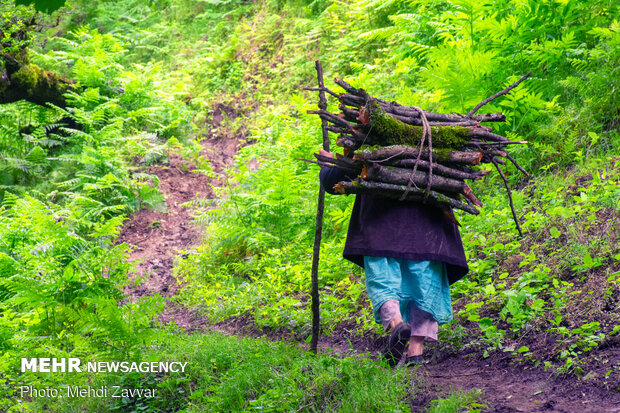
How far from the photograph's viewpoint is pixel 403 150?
13.3 ft

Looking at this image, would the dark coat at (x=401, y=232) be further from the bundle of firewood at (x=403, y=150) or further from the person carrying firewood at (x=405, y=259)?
the bundle of firewood at (x=403, y=150)

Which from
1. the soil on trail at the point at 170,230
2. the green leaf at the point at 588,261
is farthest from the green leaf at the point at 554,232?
the soil on trail at the point at 170,230

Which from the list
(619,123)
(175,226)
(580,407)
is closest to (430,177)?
(580,407)

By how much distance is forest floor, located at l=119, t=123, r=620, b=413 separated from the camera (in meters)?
3.52

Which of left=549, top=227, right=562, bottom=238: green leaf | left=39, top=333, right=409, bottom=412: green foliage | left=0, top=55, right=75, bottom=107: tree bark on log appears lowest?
left=39, top=333, right=409, bottom=412: green foliage

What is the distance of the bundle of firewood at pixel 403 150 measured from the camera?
4.01 m

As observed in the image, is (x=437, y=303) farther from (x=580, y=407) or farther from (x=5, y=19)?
(x=5, y=19)

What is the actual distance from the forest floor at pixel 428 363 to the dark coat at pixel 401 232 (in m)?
0.85

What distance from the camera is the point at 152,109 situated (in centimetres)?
1245

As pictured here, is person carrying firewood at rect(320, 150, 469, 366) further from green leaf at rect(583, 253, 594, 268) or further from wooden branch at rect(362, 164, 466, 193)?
green leaf at rect(583, 253, 594, 268)

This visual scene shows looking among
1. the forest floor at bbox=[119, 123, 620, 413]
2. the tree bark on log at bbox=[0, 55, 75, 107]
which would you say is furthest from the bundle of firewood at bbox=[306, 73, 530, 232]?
the tree bark on log at bbox=[0, 55, 75, 107]

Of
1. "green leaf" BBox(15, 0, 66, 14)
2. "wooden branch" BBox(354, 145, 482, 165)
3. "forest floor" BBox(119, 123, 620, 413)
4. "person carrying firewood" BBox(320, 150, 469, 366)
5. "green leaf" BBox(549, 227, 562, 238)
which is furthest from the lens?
"green leaf" BBox(549, 227, 562, 238)

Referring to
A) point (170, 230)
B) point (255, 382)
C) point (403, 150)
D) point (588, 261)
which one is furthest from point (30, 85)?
point (588, 261)

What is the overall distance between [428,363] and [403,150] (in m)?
1.95
